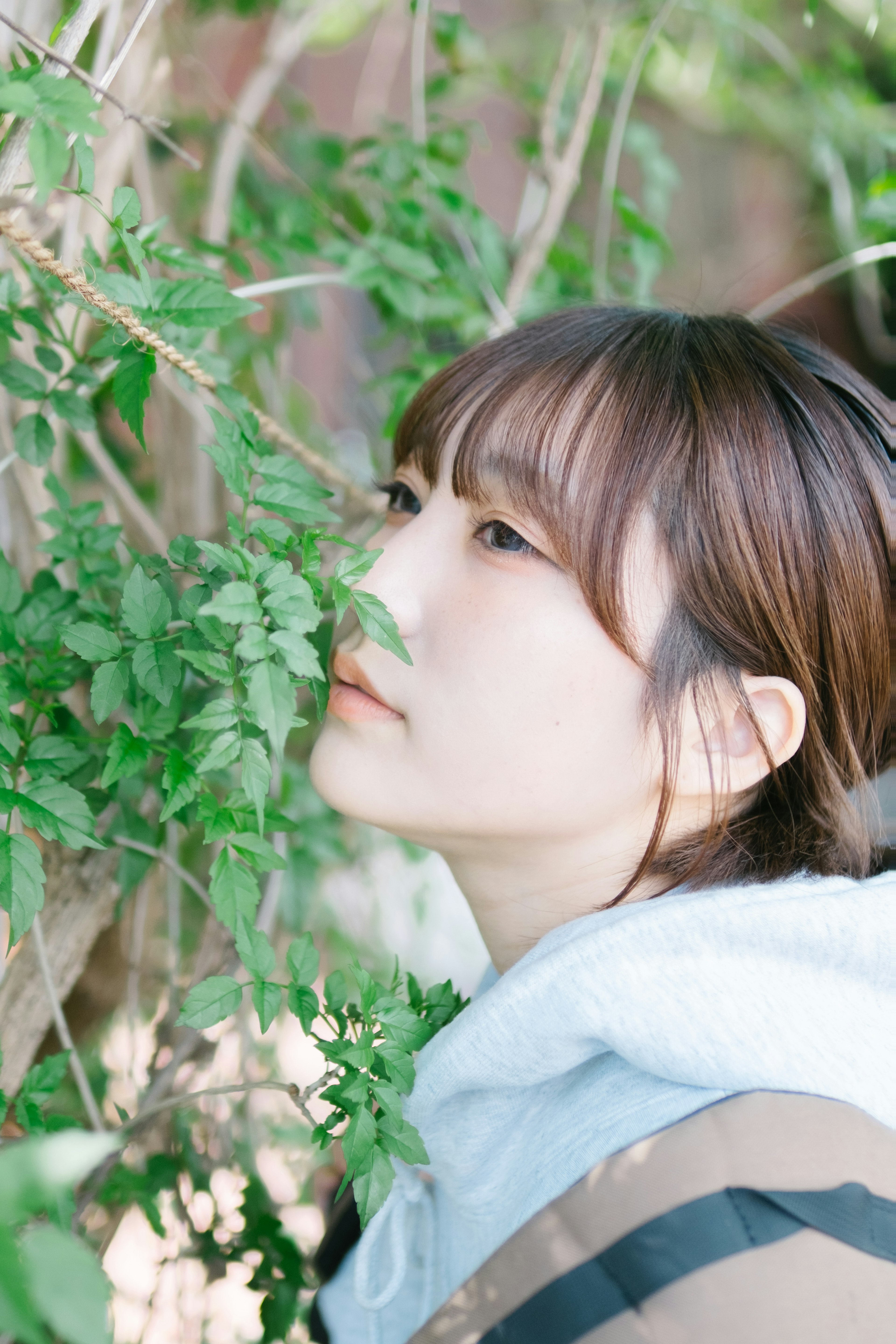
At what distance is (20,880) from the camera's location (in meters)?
0.64

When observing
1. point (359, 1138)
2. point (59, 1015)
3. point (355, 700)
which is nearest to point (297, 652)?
point (355, 700)

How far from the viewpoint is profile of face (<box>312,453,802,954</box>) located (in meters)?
0.77

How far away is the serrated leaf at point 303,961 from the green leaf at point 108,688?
→ 241 mm

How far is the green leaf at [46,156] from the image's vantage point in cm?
51

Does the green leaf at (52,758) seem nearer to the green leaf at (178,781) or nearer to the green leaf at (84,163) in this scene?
the green leaf at (178,781)

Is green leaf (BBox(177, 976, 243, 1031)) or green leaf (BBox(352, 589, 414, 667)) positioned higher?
green leaf (BBox(352, 589, 414, 667))

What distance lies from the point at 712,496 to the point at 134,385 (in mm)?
483

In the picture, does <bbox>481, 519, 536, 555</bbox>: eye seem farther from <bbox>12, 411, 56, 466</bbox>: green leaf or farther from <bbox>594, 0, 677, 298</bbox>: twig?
<bbox>594, 0, 677, 298</bbox>: twig

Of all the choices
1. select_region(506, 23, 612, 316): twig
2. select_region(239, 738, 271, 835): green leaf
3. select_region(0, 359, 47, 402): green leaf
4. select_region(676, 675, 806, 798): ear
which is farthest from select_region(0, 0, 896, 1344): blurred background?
select_region(676, 675, 806, 798): ear

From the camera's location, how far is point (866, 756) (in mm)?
982

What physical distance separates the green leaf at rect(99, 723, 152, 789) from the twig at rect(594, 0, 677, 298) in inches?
41.4

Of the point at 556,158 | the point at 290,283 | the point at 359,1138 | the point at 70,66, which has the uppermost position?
the point at 556,158

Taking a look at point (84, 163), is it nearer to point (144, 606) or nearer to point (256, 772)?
point (144, 606)

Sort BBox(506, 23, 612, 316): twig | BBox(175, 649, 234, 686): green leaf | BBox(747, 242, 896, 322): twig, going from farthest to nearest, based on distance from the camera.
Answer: BBox(506, 23, 612, 316): twig → BBox(747, 242, 896, 322): twig → BBox(175, 649, 234, 686): green leaf
